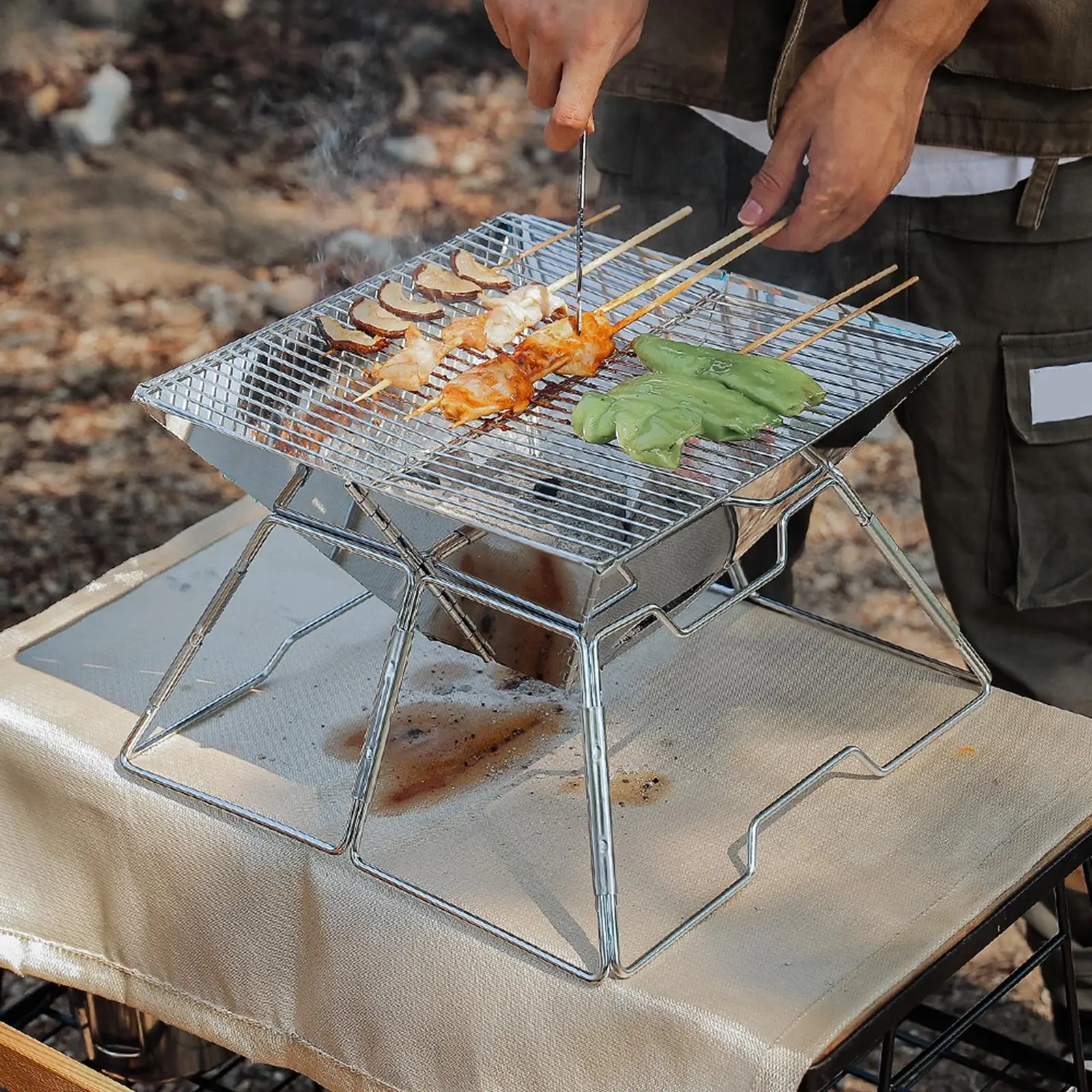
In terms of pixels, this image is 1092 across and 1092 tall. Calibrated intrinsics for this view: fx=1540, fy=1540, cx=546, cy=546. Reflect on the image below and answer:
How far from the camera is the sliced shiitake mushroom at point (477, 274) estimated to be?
7.16 feet

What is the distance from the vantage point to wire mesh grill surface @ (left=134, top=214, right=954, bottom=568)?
1654 millimetres

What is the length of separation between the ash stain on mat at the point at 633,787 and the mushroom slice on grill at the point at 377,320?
2.07 ft

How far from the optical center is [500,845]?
1.86 m

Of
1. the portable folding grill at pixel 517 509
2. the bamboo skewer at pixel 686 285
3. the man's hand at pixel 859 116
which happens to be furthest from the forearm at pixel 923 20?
the portable folding grill at pixel 517 509

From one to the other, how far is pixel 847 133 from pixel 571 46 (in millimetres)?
417

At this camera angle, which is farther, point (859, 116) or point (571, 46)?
point (859, 116)

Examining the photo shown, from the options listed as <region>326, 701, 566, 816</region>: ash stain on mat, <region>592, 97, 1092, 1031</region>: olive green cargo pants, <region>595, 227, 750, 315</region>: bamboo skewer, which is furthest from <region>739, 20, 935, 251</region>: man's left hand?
<region>326, 701, 566, 816</region>: ash stain on mat

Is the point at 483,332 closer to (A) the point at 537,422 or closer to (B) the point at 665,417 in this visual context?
(A) the point at 537,422

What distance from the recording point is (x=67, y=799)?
1.99 m

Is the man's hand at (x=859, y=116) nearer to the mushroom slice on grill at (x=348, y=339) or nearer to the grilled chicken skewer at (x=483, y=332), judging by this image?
the grilled chicken skewer at (x=483, y=332)

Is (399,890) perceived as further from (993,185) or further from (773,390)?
(993,185)

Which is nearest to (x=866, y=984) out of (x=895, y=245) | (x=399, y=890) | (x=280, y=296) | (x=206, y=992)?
(x=399, y=890)

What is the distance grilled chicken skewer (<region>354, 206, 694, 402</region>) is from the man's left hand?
0.18m

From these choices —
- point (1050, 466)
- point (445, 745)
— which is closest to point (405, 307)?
point (445, 745)
